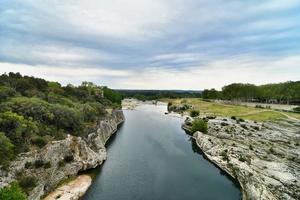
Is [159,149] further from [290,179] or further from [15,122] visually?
[15,122]

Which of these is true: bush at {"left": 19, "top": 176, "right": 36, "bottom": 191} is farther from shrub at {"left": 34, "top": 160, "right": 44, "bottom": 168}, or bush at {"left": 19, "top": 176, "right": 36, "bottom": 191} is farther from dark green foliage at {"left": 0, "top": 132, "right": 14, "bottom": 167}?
shrub at {"left": 34, "top": 160, "right": 44, "bottom": 168}

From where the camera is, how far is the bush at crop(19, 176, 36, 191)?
35.1 metres

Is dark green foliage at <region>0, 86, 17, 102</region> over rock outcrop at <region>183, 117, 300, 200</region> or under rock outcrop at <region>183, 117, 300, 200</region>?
over

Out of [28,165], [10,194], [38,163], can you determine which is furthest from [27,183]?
[10,194]

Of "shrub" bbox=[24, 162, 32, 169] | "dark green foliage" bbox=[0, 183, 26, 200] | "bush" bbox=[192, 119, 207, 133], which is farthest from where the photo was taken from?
"bush" bbox=[192, 119, 207, 133]

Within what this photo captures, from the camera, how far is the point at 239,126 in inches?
3371

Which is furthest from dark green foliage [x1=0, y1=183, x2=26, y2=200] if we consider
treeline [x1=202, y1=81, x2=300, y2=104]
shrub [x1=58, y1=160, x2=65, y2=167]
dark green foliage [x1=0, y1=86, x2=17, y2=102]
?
treeline [x1=202, y1=81, x2=300, y2=104]

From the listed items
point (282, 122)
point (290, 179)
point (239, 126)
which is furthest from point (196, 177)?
point (282, 122)

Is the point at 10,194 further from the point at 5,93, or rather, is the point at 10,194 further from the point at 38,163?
the point at 5,93

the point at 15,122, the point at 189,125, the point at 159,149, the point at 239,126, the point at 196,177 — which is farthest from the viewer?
the point at 189,125

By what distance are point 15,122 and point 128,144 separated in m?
37.3

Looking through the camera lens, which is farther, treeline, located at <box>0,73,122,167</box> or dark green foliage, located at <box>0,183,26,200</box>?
treeline, located at <box>0,73,122,167</box>

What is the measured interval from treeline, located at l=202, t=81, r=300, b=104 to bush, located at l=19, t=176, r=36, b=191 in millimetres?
125857

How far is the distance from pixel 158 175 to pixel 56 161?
729 inches
